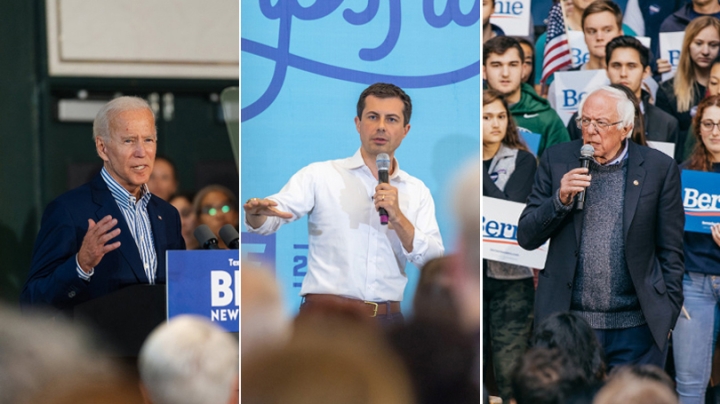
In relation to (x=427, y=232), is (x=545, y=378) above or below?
below

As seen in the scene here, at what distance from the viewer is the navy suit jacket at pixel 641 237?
211 inches

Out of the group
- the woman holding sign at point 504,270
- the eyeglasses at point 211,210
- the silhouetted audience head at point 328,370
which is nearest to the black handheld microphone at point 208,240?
the silhouetted audience head at point 328,370

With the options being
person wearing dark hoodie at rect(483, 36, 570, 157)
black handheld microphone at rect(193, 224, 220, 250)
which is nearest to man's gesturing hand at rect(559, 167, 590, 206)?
person wearing dark hoodie at rect(483, 36, 570, 157)

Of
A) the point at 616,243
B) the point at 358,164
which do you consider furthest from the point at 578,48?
the point at 358,164

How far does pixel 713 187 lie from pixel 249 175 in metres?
2.62

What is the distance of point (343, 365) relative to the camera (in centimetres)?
517

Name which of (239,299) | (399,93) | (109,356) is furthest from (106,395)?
(399,93)

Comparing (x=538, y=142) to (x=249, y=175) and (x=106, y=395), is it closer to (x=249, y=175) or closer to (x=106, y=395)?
(x=249, y=175)

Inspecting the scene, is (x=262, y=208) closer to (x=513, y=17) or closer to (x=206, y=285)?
(x=206, y=285)

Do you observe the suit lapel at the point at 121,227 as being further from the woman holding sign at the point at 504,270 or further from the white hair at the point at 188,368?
the woman holding sign at the point at 504,270

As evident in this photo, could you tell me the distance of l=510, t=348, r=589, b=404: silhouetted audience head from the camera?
4.12 metres

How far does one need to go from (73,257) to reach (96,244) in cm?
13

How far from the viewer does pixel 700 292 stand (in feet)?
19.7

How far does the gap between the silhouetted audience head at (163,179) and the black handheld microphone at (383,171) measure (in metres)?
1.66
